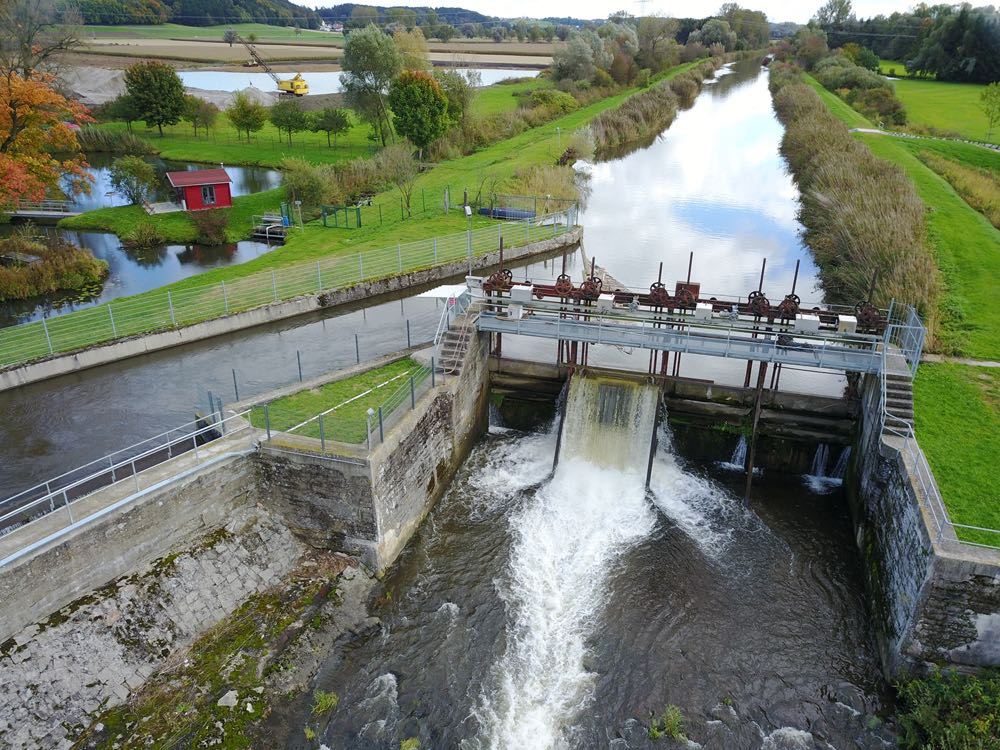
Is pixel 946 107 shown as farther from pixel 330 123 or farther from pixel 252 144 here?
pixel 252 144

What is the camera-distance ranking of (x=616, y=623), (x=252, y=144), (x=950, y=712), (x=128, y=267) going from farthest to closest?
(x=252, y=144), (x=128, y=267), (x=616, y=623), (x=950, y=712)

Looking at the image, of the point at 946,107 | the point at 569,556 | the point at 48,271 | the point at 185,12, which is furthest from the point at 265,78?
the point at 569,556

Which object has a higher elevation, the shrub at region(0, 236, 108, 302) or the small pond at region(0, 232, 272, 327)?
the shrub at region(0, 236, 108, 302)

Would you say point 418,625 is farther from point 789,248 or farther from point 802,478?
point 789,248

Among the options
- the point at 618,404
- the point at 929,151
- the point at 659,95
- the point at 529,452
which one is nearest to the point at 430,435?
the point at 529,452

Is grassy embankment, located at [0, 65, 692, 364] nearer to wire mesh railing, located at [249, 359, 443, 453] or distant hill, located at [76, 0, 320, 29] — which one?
wire mesh railing, located at [249, 359, 443, 453]

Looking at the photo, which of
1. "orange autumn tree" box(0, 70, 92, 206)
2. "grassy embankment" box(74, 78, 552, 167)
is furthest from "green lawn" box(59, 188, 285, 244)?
"grassy embankment" box(74, 78, 552, 167)

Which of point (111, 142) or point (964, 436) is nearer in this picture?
point (964, 436)
